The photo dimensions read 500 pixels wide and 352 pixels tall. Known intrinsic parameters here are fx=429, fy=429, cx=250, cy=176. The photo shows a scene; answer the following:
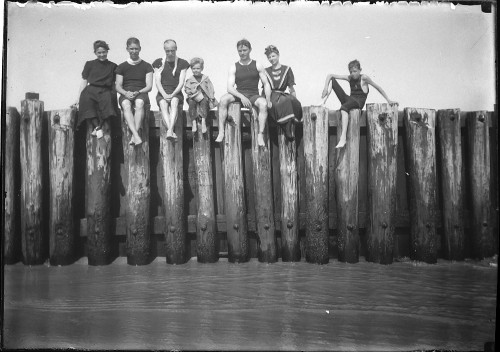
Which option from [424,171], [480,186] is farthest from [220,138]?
[480,186]

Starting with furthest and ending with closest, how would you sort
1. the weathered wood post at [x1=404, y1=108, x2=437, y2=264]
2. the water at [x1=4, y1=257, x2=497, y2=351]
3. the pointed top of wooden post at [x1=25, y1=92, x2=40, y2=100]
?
the weathered wood post at [x1=404, y1=108, x2=437, y2=264] < the pointed top of wooden post at [x1=25, y1=92, x2=40, y2=100] < the water at [x1=4, y1=257, x2=497, y2=351]

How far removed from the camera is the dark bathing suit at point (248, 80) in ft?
9.44

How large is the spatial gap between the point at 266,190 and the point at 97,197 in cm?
113

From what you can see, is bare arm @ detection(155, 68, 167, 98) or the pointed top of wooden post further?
bare arm @ detection(155, 68, 167, 98)

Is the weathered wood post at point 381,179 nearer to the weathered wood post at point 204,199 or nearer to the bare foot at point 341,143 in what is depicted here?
the bare foot at point 341,143

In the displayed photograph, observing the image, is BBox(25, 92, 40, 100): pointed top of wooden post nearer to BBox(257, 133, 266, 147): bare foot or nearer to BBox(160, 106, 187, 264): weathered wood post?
BBox(160, 106, 187, 264): weathered wood post

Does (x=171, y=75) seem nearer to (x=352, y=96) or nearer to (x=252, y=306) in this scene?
(x=352, y=96)

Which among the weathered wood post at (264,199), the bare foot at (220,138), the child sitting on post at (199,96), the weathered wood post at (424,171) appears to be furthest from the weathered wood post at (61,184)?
the weathered wood post at (424,171)

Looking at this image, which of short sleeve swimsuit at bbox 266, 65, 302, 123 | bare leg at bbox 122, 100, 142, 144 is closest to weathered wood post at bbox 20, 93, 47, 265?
bare leg at bbox 122, 100, 142, 144

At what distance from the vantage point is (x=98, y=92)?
2.89 metres

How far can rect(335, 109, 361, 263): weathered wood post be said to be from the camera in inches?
114

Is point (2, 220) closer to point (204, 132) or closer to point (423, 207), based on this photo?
point (204, 132)

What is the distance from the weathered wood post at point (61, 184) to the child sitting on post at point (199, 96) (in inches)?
31.5

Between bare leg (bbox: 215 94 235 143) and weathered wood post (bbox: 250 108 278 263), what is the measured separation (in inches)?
8.6
